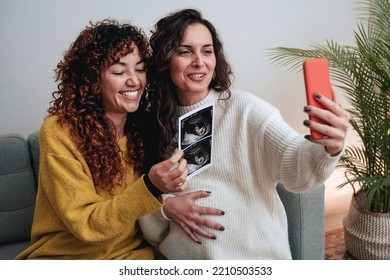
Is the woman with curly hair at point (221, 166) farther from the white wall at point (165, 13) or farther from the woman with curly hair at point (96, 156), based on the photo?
the white wall at point (165, 13)

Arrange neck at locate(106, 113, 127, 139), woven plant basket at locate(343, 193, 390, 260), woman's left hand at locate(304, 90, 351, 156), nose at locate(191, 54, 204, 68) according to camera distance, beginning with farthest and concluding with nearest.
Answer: woven plant basket at locate(343, 193, 390, 260) < neck at locate(106, 113, 127, 139) < nose at locate(191, 54, 204, 68) < woman's left hand at locate(304, 90, 351, 156)

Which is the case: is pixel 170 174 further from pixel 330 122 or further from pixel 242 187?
pixel 330 122

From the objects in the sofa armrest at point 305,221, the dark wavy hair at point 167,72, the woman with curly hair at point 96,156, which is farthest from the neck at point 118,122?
the sofa armrest at point 305,221

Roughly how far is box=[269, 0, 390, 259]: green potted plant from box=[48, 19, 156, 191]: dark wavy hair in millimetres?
892

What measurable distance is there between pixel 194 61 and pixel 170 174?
37cm

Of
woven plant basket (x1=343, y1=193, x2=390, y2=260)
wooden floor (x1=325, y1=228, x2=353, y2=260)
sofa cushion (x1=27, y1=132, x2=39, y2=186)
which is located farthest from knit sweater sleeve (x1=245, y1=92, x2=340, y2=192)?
wooden floor (x1=325, y1=228, x2=353, y2=260)

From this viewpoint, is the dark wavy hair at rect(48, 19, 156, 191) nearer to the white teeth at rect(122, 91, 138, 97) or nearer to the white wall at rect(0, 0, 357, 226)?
the white teeth at rect(122, 91, 138, 97)

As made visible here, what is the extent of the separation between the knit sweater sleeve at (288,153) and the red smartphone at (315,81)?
0.10 meters

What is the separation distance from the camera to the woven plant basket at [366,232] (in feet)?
6.69

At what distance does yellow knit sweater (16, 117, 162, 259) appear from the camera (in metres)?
1.19

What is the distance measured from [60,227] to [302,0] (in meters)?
1.71

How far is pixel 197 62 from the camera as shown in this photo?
130 centimetres

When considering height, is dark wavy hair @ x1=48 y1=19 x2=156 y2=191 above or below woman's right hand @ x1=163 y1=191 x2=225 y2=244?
above

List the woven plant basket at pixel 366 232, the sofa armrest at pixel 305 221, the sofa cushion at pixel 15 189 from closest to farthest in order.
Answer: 1. the sofa armrest at pixel 305 221
2. the sofa cushion at pixel 15 189
3. the woven plant basket at pixel 366 232
